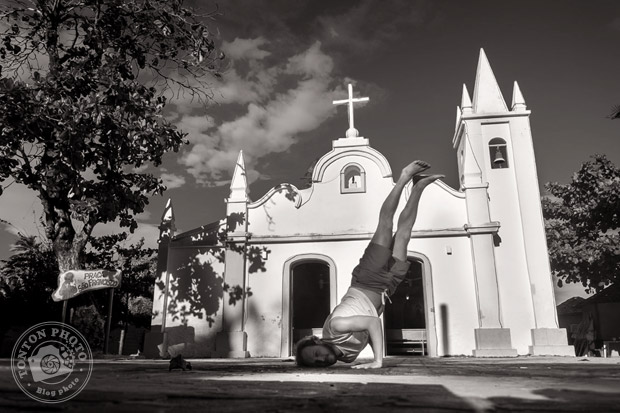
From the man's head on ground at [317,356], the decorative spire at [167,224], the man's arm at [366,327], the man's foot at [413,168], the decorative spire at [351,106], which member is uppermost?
the decorative spire at [351,106]

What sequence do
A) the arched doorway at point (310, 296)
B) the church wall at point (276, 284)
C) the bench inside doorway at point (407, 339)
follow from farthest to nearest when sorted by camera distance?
the arched doorway at point (310, 296) → the bench inside doorway at point (407, 339) → the church wall at point (276, 284)

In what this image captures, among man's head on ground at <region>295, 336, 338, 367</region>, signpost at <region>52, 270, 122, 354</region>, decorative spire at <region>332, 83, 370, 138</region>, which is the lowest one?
man's head on ground at <region>295, 336, 338, 367</region>

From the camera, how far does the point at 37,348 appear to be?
8477mm

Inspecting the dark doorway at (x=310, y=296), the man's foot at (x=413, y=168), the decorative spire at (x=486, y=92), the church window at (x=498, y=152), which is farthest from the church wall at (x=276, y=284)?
the man's foot at (x=413, y=168)

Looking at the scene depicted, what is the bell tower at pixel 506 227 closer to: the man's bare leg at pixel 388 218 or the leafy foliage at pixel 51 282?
the man's bare leg at pixel 388 218

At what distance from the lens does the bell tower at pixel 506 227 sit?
11188mm

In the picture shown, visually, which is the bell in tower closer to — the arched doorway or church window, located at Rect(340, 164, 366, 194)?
church window, located at Rect(340, 164, 366, 194)

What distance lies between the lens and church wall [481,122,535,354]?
1148 centimetres

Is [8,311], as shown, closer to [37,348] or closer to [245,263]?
[37,348]

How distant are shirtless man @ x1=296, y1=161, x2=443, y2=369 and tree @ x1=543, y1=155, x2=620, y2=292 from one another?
14.1 m

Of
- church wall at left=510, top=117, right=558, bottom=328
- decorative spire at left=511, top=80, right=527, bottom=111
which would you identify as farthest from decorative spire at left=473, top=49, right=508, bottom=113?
church wall at left=510, top=117, right=558, bottom=328

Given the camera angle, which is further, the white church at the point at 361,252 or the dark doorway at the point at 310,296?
the dark doorway at the point at 310,296

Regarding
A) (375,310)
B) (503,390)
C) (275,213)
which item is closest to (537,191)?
Answer: (275,213)

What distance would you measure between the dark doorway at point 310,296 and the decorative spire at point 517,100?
8210mm
